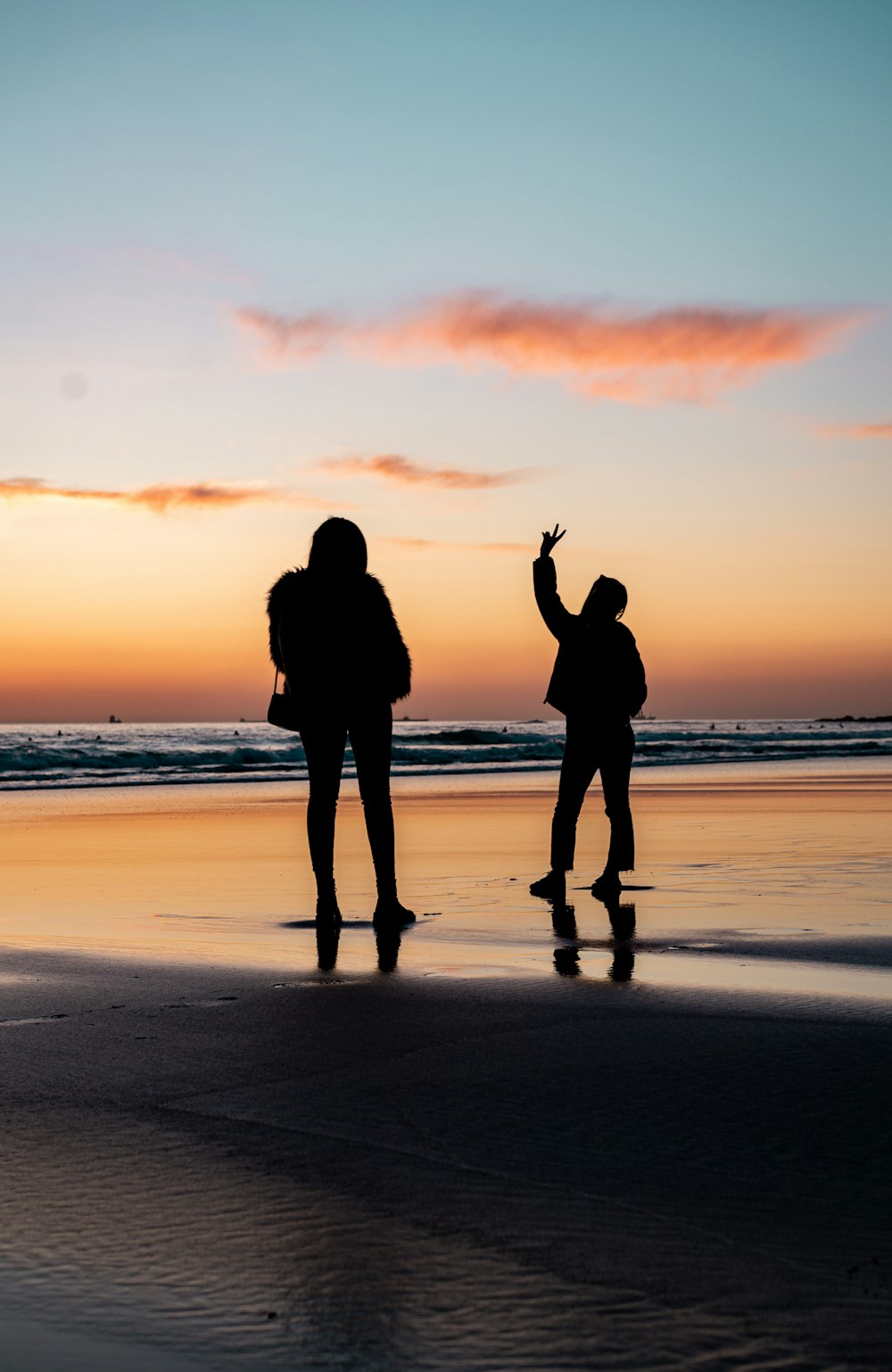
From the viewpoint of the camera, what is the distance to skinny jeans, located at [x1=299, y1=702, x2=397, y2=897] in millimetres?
6520

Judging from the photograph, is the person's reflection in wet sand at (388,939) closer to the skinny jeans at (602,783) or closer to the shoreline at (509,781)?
the skinny jeans at (602,783)

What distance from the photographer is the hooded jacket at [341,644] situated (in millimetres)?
6465

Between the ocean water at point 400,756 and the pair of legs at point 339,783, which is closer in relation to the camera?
the pair of legs at point 339,783

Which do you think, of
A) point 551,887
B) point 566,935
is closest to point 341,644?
point 566,935

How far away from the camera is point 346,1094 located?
3.37 meters

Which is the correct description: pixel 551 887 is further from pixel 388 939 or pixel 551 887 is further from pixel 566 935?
pixel 388 939

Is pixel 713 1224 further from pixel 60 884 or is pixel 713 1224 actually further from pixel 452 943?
pixel 60 884

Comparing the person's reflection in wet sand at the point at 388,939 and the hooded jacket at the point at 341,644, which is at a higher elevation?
the hooded jacket at the point at 341,644

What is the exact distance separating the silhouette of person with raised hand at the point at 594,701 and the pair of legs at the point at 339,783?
53.1 inches

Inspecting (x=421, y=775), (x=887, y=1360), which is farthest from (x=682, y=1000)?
(x=421, y=775)

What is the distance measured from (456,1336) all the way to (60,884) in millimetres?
7216

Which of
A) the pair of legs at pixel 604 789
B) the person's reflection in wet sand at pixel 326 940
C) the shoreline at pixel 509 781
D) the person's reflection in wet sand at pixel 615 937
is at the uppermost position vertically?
the pair of legs at pixel 604 789

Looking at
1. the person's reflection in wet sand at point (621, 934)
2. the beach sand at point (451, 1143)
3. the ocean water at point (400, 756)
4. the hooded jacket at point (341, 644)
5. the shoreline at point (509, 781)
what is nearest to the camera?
the beach sand at point (451, 1143)

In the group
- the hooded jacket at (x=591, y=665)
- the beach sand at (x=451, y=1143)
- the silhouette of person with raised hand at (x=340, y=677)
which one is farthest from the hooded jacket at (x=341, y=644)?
the hooded jacket at (x=591, y=665)
